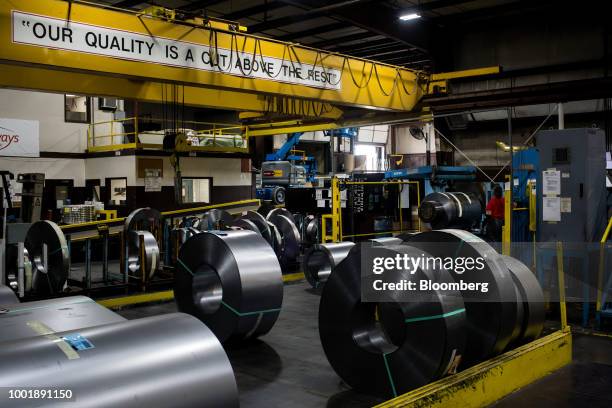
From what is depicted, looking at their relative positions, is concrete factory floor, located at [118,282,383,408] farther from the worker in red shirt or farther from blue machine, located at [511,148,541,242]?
the worker in red shirt

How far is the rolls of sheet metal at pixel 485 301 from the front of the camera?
4.92 metres

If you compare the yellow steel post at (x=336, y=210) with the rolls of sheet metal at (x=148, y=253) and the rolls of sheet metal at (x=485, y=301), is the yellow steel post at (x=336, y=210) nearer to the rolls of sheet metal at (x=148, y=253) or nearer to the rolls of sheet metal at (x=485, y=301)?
the rolls of sheet metal at (x=148, y=253)

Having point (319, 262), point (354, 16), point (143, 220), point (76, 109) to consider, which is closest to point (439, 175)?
point (354, 16)

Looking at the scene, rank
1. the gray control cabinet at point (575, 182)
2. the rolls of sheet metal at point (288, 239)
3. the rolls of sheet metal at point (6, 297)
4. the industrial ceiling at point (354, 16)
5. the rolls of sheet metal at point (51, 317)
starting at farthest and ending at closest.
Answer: the industrial ceiling at point (354, 16) < the rolls of sheet metal at point (288, 239) < the gray control cabinet at point (575, 182) < the rolls of sheet metal at point (6, 297) < the rolls of sheet metal at point (51, 317)

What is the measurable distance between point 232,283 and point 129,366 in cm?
356

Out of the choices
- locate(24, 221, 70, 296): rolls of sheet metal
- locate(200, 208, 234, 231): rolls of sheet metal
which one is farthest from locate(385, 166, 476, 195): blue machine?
locate(24, 221, 70, 296): rolls of sheet metal

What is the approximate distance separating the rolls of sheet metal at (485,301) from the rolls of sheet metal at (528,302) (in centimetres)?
32

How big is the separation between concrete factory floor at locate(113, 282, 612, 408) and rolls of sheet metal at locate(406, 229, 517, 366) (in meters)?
0.46

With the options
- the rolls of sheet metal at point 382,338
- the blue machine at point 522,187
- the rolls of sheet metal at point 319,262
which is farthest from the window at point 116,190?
the rolls of sheet metal at point 382,338

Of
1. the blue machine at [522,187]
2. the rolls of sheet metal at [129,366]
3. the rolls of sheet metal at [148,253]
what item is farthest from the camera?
the rolls of sheet metal at [148,253]

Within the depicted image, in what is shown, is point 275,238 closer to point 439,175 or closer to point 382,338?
point 439,175

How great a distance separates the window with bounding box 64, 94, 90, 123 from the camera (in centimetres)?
1738

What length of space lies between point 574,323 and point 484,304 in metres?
3.05

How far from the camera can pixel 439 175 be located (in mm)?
14031
